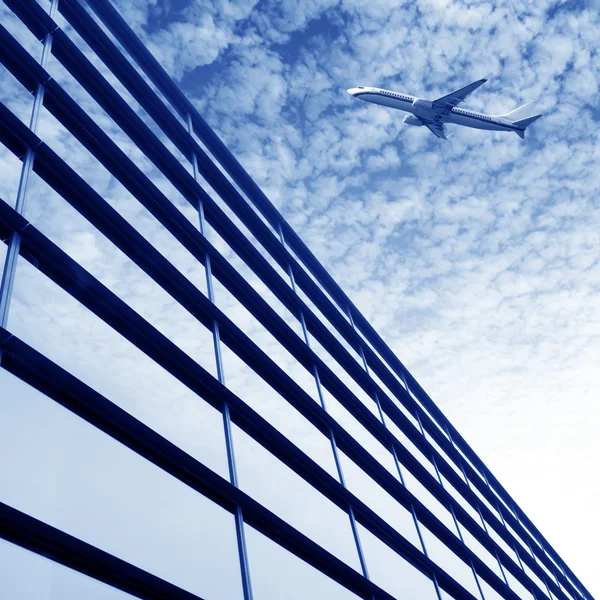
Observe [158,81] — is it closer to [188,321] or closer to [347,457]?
[188,321]

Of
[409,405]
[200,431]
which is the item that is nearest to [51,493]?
[200,431]

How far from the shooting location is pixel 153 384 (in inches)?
309

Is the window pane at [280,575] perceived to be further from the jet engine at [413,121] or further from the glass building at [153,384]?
the jet engine at [413,121]

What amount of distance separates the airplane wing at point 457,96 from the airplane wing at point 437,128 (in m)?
2.25

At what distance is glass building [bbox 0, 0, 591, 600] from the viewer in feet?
17.5

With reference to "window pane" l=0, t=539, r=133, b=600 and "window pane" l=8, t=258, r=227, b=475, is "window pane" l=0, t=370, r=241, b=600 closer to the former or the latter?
"window pane" l=0, t=539, r=133, b=600

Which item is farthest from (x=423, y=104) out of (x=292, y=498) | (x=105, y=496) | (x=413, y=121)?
(x=105, y=496)

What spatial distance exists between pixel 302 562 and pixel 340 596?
1261 millimetres

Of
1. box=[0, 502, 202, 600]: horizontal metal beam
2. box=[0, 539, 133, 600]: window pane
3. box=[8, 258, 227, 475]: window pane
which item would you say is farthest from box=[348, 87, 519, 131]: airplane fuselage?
box=[0, 539, 133, 600]: window pane

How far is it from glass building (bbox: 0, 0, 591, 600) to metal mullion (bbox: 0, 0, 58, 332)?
32mm

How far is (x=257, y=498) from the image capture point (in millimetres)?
8242

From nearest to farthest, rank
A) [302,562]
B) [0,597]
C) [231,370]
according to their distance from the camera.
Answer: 1. [0,597]
2. [302,562]
3. [231,370]

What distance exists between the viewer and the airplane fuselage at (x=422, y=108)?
4588 centimetres

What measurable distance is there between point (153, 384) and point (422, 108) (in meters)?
43.5
